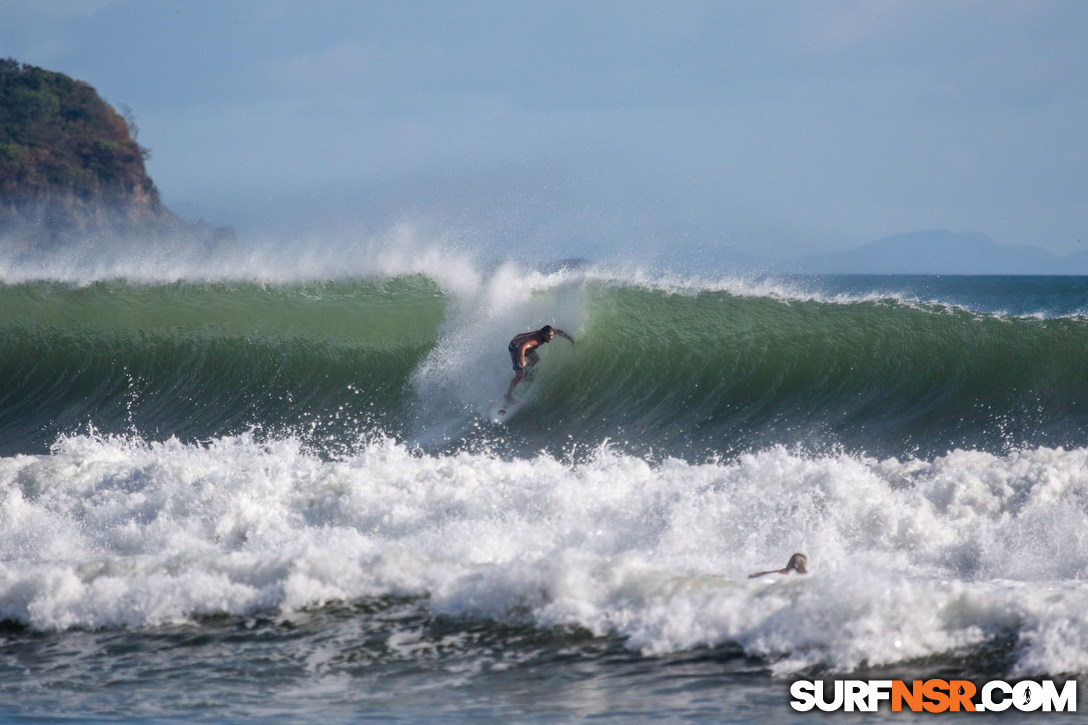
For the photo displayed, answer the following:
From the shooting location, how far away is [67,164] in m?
76.0

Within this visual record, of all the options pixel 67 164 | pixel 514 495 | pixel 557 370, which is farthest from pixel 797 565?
pixel 67 164

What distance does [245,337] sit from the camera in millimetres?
15102

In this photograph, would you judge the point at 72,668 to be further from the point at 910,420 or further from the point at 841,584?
the point at 910,420

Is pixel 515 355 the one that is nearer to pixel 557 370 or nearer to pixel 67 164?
pixel 557 370

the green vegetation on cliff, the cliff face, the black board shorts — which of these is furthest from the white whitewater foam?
the green vegetation on cliff

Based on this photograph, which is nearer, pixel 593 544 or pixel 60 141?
pixel 593 544

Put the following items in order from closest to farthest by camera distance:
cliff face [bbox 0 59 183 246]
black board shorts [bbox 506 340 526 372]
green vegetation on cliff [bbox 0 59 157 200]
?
black board shorts [bbox 506 340 526 372]
cliff face [bbox 0 59 183 246]
green vegetation on cliff [bbox 0 59 157 200]

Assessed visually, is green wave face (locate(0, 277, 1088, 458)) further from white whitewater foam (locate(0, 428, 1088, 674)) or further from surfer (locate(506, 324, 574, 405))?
white whitewater foam (locate(0, 428, 1088, 674))

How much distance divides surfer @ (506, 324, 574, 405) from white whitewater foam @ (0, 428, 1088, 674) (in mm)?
2999

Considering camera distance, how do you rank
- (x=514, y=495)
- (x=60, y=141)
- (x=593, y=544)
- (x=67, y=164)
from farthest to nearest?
(x=60, y=141)
(x=67, y=164)
(x=514, y=495)
(x=593, y=544)

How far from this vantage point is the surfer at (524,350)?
1252cm

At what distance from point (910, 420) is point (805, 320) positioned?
2.82 meters

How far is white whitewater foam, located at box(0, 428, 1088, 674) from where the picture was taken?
5652 mm

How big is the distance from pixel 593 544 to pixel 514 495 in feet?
3.14
